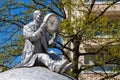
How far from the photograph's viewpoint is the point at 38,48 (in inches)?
328

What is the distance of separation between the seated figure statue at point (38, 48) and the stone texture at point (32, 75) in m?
0.18

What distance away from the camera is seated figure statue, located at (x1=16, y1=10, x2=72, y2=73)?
799 centimetres

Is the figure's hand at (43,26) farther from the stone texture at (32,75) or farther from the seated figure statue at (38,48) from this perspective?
the stone texture at (32,75)

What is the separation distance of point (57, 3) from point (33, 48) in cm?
876

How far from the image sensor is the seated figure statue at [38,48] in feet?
26.2

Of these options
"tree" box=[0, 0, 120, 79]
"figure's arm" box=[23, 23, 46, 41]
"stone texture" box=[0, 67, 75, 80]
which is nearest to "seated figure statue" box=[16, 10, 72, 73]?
"figure's arm" box=[23, 23, 46, 41]

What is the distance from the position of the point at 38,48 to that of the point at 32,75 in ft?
2.85

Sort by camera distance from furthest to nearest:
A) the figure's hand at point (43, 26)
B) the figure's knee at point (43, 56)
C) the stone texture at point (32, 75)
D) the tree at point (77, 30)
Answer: the tree at point (77, 30), the figure's hand at point (43, 26), the figure's knee at point (43, 56), the stone texture at point (32, 75)

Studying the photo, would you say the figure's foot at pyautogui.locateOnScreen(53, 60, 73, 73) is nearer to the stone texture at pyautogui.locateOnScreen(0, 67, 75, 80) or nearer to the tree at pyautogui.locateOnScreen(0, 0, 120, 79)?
the stone texture at pyautogui.locateOnScreen(0, 67, 75, 80)

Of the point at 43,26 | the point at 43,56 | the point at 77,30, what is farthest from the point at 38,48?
the point at 77,30

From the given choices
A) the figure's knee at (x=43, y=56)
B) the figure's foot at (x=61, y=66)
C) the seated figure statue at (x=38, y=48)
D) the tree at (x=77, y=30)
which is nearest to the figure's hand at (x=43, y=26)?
the seated figure statue at (x=38, y=48)

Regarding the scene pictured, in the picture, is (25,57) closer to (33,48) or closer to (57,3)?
(33,48)

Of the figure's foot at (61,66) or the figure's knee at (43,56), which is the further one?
the figure's knee at (43,56)

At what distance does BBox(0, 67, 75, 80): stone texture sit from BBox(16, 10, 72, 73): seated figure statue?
0.59 ft
